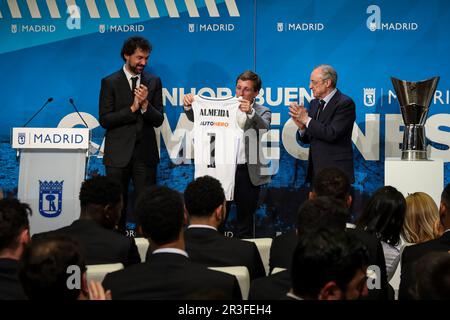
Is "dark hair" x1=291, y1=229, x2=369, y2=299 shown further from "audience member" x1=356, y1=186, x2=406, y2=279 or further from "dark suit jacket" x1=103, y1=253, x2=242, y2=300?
"audience member" x1=356, y1=186, x2=406, y2=279

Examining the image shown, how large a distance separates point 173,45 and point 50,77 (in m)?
1.34

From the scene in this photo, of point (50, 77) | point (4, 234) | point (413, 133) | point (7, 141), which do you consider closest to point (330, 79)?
point (413, 133)

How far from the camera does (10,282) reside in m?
2.64

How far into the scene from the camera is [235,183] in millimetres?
6297

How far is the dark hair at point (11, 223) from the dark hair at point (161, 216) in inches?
20.1

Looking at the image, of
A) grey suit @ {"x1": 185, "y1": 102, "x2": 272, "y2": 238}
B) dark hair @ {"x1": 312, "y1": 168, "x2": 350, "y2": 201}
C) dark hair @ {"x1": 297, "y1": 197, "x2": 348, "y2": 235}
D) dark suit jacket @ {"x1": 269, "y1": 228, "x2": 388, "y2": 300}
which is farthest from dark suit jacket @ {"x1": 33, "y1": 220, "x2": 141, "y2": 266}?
grey suit @ {"x1": 185, "y1": 102, "x2": 272, "y2": 238}

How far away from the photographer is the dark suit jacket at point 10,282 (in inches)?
101

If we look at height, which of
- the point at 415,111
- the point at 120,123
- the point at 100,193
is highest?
the point at 415,111

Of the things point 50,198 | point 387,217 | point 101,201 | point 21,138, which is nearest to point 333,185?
point 387,217

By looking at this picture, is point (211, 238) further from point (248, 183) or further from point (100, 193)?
point (248, 183)

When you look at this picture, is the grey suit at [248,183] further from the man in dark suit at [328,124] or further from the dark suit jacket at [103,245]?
the dark suit jacket at [103,245]

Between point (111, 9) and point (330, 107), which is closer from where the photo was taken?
point (330, 107)

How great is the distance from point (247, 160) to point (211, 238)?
126 inches

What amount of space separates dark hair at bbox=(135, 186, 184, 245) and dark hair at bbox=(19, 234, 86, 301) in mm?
539
